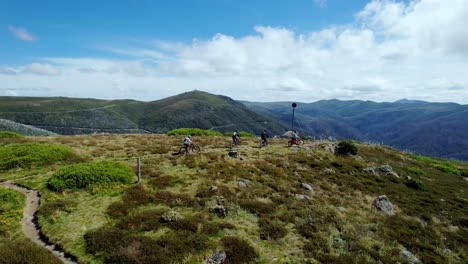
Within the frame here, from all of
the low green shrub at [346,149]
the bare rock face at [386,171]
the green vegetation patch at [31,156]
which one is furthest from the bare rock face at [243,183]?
the low green shrub at [346,149]

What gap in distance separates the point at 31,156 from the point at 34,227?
52.6ft

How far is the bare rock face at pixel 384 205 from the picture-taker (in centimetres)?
2767

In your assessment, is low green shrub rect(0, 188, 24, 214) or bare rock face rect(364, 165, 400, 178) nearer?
low green shrub rect(0, 188, 24, 214)

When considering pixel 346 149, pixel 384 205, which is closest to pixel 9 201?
pixel 384 205

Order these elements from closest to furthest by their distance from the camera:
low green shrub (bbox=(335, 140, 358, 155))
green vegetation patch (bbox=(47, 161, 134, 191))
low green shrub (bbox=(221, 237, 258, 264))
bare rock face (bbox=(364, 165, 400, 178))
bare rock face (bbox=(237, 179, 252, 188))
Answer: low green shrub (bbox=(221, 237, 258, 264))
green vegetation patch (bbox=(47, 161, 134, 191))
bare rock face (bbox=(237, 179, 252, 188))
bare rock face (bbox=(364, 165, 400, 178))
low green shrub (bbox=(335, 140, 358, 155))

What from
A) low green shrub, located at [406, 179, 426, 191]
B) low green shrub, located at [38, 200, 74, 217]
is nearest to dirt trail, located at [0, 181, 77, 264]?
low green shrub, located at [38, 200, 74, 217]

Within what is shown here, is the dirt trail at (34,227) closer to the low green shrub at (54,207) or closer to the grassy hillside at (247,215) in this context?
the grassy hillside at (247,215)

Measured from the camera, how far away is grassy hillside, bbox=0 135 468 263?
17.3 m

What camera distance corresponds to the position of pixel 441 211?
30891 mm

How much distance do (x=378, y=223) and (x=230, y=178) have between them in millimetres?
12170

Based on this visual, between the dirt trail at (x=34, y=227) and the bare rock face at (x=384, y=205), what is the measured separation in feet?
77.6

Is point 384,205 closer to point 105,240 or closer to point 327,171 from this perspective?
point 327,171

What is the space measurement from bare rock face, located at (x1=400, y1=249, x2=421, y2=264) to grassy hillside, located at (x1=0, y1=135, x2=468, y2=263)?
256mm

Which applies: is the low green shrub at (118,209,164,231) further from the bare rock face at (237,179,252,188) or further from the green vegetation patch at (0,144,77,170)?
the green vegetation patch at (0,144,77,170)
